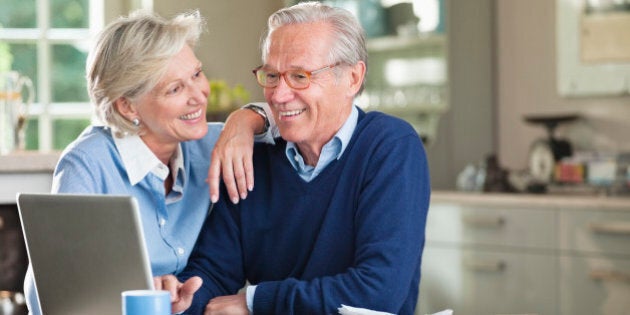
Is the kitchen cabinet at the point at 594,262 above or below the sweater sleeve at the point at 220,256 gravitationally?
below

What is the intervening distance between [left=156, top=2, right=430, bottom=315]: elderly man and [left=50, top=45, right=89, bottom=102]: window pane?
392 centimetres

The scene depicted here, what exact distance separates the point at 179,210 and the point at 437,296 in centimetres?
247

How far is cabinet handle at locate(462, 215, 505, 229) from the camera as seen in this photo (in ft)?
13.8

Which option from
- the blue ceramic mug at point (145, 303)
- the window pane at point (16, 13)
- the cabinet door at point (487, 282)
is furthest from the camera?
the window pane at point (16, 13)

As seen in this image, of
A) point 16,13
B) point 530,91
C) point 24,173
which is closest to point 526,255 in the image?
point 530,91

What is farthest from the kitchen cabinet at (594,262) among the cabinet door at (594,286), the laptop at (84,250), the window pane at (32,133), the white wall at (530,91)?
the window pane at (32,133)

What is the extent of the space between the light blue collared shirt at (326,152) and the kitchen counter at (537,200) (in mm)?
2024

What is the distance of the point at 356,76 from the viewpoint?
2.17m

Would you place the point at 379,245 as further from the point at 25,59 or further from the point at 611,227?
the point at 25,59

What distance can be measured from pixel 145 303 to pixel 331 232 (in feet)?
2.25

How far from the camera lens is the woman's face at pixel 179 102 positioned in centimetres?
216

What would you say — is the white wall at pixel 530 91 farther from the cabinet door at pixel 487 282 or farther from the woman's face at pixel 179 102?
the woman's face at pixel 179 102

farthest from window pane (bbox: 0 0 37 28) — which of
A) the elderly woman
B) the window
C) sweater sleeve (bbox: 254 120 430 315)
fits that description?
sweater sleeve (bbox: 254 120 430 315)

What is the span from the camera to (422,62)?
190 inches
